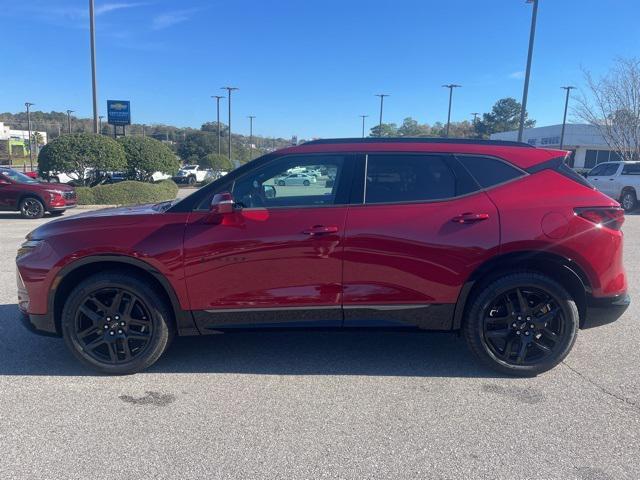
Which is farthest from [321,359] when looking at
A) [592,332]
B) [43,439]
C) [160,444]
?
[592,332]

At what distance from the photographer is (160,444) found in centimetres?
292

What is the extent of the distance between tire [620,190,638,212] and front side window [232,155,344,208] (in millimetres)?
16724

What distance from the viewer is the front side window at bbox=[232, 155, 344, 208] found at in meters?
3.87

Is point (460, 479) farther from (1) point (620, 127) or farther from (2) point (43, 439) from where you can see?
(1) point (620, 127)

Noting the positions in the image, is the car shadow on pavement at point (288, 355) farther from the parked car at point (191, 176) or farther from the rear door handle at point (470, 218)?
the parked car at point (191, 176)

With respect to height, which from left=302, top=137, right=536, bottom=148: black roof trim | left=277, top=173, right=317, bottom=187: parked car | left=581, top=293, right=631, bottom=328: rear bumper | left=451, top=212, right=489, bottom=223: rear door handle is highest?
left=302, top=137, right=536, bottom=148: black roof trim

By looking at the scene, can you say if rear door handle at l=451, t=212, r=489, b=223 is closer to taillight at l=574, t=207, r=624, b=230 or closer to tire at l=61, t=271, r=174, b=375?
taillight at l=574, t=207, r=624, b=230

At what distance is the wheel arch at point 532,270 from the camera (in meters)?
3.70

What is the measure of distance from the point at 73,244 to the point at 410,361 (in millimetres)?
2837

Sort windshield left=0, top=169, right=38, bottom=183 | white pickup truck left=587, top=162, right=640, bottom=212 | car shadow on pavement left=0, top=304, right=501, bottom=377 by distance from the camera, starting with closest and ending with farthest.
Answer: car shadow on pavement left=0, top=304, right=501, bottom=377
windshield left=0, top=169, right=38, bottom=183
white pickup truck left=587, top=162, right=640, bottom=212

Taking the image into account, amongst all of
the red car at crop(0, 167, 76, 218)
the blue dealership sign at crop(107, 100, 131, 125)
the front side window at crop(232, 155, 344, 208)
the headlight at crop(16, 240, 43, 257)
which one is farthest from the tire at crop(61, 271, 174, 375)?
the blue dealership sign at crop(107, 100, 131, 125)

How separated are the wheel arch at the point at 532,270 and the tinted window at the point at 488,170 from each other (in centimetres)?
59

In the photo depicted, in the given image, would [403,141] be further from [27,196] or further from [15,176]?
[15,176]

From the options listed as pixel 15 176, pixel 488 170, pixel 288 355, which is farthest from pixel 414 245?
pixel 15 176
